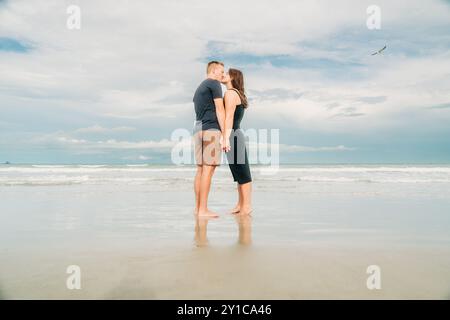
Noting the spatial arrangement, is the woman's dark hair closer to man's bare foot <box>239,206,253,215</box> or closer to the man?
the man

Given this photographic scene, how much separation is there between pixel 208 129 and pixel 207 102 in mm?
348

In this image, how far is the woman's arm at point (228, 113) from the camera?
4.57 m

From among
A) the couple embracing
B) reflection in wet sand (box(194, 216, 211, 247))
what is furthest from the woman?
reflection in wet sand (box(194, 216, 211, 247))

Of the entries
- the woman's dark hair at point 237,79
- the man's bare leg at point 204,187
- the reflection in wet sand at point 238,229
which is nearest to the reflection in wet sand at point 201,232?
the reflection in wet sand at point 238,229

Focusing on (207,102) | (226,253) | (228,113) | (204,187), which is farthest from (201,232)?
(207,102)

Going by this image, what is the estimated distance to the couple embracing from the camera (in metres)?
4.63

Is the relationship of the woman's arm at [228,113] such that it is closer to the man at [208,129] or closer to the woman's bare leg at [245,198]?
the man at [208,129]

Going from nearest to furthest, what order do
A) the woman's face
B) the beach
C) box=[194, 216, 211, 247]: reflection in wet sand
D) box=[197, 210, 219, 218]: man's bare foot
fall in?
the beach < box=[194, 216, 211, 247]: reflection in wet sand < box=[197, 210, 219, 218]: man's bare foot < the woman's face

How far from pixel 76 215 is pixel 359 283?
3.80m

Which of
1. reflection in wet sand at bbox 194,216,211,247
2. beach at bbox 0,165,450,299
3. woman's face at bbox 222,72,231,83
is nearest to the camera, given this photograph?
beach at bbox 0,165,450,299

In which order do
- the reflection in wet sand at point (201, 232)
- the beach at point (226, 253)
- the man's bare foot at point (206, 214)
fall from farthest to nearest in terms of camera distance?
the man's bare foot at point (206, 214)
the reflection in wet sand at point (201, 232)
the beach at point (226, 253)

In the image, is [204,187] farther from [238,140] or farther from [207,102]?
[207,102]

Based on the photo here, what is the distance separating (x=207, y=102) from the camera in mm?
4699

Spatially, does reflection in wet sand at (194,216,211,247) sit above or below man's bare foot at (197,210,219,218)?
below
